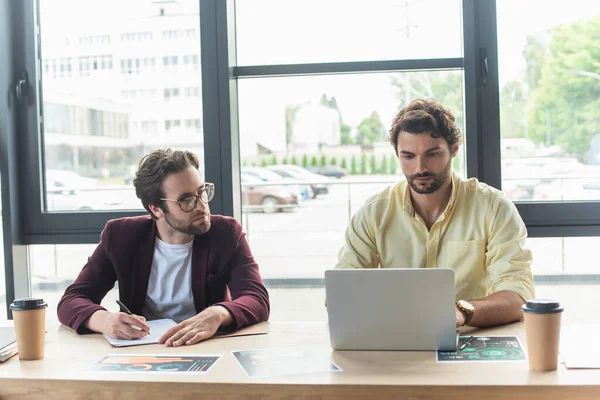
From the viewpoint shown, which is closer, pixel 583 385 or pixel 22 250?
pixel 583 385

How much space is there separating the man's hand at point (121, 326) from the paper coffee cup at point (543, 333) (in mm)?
1015

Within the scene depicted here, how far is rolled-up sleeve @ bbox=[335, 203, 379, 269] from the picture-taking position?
240cm

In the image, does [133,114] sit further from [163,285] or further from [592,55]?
[592,55]

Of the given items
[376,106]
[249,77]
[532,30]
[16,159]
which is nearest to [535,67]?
[532,30]

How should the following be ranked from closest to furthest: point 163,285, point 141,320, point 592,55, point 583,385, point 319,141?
point 583,385, point 141,320, point 163,285, point 592,55, point 319,141

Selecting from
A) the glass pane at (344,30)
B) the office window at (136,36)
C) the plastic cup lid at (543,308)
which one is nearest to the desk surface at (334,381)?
the plastic cup lid at (543,308)

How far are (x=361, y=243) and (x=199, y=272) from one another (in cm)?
57

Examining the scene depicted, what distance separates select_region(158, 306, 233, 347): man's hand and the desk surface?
Answer: 3.1 inches

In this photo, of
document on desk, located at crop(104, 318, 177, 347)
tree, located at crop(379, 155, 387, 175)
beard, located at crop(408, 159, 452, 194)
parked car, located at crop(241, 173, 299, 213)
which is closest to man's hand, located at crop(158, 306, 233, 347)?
document on desk, located at crop(104, 318, 177, 347)

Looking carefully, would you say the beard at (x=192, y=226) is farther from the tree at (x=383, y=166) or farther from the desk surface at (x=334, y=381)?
the tree at (x=383, y=166)

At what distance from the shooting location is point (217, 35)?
122 inches

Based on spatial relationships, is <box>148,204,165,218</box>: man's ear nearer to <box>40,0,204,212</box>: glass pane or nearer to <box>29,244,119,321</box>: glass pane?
<box>40,0,204,212</box>: glass pane

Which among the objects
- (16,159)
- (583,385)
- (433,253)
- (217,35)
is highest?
(217,35)

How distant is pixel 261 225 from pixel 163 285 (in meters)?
1.04
